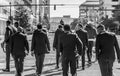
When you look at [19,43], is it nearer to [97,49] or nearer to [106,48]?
[97,49]

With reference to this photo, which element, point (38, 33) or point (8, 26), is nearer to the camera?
point (38, 33)

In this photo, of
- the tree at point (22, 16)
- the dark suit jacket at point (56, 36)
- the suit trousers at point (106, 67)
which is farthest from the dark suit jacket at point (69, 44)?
the tree at point (22, 16)

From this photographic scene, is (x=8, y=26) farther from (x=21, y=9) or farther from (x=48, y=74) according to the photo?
(x=21, y=9)

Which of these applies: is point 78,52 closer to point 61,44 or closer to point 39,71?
point 61,44

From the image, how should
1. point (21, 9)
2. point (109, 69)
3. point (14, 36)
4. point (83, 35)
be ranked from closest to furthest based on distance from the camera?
point (109, 69) → point (14, 36) → point (83, 35) → point (21, 9)

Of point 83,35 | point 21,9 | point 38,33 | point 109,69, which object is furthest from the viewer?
point 21,9

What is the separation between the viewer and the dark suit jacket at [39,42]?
12086 mm

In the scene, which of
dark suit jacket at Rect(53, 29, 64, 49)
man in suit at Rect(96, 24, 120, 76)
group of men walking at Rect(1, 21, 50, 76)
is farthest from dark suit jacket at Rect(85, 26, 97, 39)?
man in suit at Rect(96, 24, 120, 76)

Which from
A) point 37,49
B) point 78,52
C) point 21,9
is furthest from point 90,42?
point 21,9

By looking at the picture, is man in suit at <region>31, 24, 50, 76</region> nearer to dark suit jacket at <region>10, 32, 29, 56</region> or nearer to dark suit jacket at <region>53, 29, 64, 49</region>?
dark suit jacket at <region>10, 32, 29, 56</region>

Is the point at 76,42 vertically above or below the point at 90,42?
above

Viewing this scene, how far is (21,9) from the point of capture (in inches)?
3231

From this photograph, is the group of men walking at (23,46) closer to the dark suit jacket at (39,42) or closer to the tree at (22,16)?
the dark suit jacket at (39,42)

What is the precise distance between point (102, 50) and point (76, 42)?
962 millimetres
